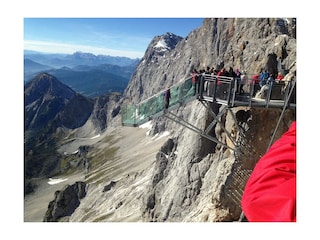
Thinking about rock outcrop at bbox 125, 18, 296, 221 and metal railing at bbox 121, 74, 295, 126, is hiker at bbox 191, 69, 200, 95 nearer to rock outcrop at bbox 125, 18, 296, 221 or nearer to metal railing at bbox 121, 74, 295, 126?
metal railing at bbox 121, 74, 295, 126

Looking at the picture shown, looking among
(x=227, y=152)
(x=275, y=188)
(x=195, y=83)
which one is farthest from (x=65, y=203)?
(x=275, y=188)

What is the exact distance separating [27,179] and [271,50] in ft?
503

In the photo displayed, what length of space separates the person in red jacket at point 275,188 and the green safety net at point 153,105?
8614mm

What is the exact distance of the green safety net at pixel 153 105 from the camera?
57.8 ft

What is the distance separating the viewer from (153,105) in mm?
18469

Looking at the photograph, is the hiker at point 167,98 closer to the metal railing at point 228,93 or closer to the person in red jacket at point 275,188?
→ the metal railing at point 228,93

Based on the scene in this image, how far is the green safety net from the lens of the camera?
57.8 feet

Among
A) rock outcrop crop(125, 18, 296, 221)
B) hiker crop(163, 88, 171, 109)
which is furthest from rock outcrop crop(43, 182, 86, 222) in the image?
hiker crop(163, 88, 171, 109)

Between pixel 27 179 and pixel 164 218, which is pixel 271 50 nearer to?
pixel 164 218

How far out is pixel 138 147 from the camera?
160500 millimetres

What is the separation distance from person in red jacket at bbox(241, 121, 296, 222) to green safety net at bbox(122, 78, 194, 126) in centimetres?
861

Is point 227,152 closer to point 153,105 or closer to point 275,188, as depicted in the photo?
point 153,105

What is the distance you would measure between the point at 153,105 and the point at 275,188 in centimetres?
Answer: 1076

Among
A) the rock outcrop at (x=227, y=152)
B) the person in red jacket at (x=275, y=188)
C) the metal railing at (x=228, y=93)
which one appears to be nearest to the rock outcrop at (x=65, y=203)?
the rock outcrop at (x=227, y=152)
